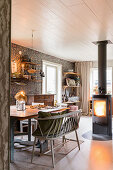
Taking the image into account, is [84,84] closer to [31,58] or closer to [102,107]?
[31,58]

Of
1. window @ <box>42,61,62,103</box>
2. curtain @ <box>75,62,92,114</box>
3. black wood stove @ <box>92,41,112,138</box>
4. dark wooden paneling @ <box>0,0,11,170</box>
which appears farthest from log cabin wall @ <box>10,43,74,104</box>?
dark wooden paneling @ <box>0,0,11,170</box>

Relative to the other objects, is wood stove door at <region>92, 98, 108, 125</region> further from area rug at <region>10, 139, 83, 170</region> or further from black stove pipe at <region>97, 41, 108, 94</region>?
area rug at <region>10, 139, 83, 170</region>

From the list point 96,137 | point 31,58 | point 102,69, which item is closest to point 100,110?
point 96,137

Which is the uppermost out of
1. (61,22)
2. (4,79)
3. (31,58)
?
(61,22)

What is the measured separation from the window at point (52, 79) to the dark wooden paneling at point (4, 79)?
223 inches

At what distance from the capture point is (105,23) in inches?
137

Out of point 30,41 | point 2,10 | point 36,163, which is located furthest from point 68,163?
point 30,41

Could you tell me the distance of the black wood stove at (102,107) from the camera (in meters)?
4.46

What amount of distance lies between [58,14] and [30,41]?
185cm

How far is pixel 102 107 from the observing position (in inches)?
178

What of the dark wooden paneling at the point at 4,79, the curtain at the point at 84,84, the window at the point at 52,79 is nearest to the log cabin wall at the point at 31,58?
the window at the point at 52,79

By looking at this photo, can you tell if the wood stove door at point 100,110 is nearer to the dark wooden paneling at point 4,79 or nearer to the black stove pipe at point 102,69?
the black stove pipe at point 102,69

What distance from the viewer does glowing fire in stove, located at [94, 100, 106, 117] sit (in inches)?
177

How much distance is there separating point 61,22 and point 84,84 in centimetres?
501
